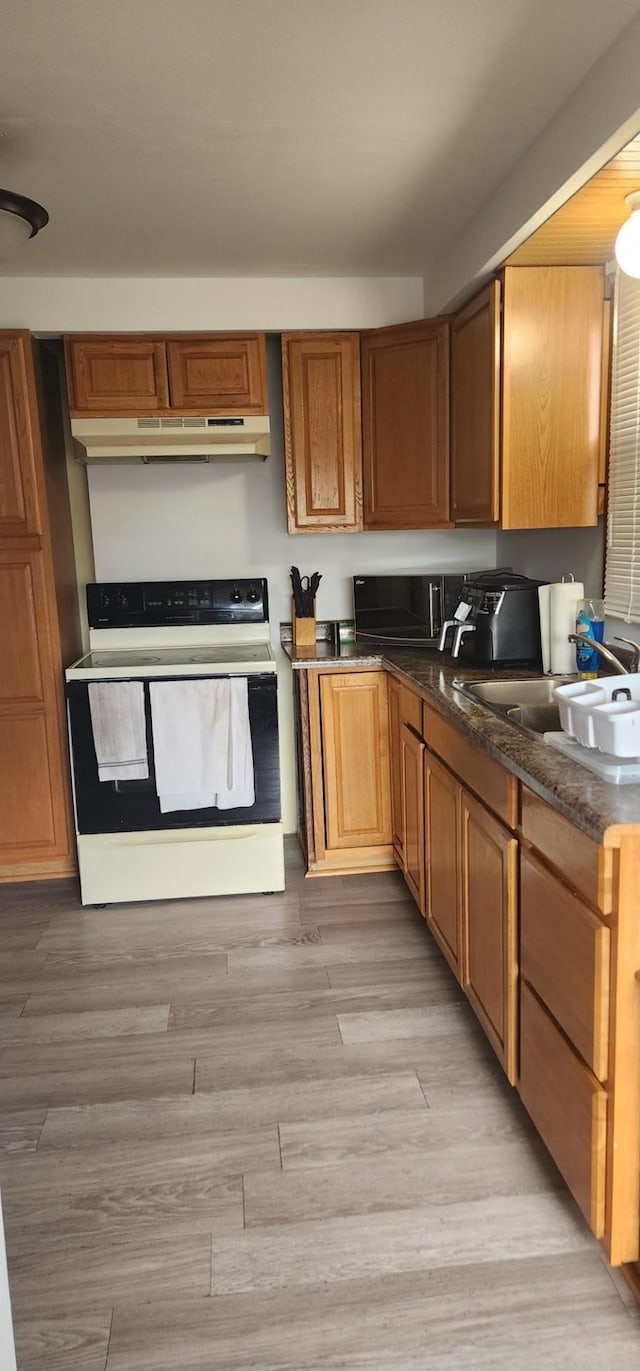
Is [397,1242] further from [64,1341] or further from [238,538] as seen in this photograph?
[238,538]

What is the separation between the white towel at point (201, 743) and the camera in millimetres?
3117

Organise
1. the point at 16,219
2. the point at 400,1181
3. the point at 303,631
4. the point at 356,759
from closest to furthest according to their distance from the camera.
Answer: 1. the point at 400,1181
2. the point at 16,219
3. the point at 356,759
4. the point at 303,631

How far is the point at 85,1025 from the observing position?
7.98 feet

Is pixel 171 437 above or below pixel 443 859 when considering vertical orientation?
above

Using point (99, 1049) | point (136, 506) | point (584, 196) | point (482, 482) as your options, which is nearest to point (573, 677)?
point (482, 482)

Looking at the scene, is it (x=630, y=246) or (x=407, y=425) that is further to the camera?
(x=407, y=425)

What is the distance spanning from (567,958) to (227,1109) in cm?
98

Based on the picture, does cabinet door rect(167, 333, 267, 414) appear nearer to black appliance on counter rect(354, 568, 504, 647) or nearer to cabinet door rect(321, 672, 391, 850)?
black appliance on counter rect(354, 568, 504, 647)

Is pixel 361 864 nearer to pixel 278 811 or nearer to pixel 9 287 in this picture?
pixel 278 811

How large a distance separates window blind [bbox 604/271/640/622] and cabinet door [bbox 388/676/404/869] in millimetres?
858

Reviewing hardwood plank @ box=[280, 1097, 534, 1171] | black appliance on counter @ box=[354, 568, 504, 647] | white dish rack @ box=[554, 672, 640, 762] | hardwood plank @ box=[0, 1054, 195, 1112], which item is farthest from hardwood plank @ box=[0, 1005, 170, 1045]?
black appliance on counter @ box=[354, 568, 504, 647]

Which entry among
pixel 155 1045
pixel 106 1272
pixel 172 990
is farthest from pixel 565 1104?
pixel 172 990

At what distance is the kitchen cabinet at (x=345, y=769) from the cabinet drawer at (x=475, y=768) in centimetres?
61

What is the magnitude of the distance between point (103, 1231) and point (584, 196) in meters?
2.49
